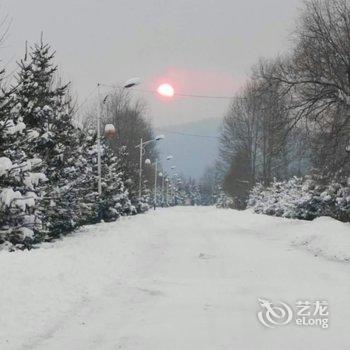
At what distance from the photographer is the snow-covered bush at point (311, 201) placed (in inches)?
1043

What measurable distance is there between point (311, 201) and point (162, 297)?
24408 millimetres

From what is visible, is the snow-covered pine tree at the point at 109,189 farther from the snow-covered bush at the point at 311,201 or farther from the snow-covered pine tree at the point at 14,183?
the snow-covered pine tree at the point at 14,183

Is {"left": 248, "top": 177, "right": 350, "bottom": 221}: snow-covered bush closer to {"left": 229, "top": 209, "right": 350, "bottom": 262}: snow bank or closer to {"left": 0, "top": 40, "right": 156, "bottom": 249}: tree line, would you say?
{"left": 229, "top": 209, "right": 350, "bottom": 262}: snow bank

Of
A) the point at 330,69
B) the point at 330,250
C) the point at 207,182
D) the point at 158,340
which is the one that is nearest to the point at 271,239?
the point at 330,250

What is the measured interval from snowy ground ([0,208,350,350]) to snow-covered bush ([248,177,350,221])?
36.5ft

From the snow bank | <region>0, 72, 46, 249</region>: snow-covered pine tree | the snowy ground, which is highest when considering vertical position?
<region>0, 72, 46, 249</region>: snow-covered pine tree

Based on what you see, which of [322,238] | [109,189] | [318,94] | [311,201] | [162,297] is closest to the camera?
[162,297]

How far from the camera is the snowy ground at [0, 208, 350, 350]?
6.48 metres

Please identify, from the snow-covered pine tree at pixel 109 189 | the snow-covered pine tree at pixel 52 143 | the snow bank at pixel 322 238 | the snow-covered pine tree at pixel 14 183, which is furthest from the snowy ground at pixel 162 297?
the snow-covered pine tree at pixel 109 189

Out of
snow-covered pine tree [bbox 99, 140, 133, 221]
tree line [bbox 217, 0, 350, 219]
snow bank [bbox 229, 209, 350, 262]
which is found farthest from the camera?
snow-covered pine tree [bbox 99, 140, 133, 221]

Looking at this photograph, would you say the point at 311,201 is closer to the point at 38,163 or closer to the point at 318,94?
the point at 318,94

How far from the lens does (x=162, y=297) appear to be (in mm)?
9055

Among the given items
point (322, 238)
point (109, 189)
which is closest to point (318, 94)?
point (322, 238)

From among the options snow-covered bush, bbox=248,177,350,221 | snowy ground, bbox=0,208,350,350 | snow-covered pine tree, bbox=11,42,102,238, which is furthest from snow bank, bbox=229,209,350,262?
snow-covered pine tree, bbox=11,42,102,238
